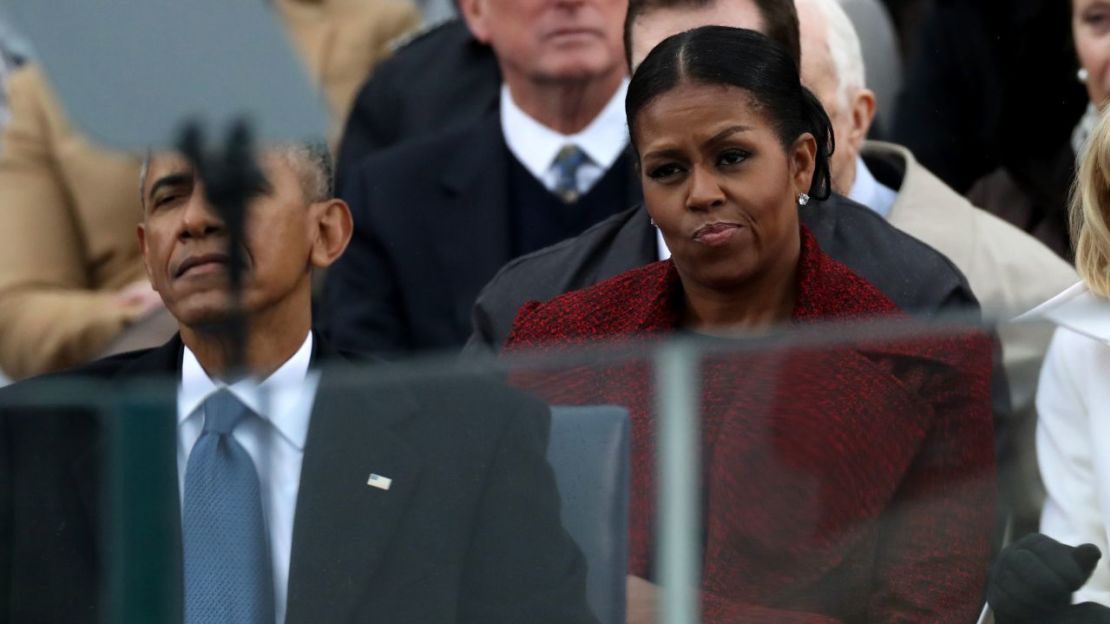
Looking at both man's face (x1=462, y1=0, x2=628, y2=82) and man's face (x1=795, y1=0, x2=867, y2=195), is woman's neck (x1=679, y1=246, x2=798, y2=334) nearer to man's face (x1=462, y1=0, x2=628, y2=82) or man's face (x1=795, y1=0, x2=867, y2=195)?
man's face (x1=795, y1=0, x2=867, y2=195)

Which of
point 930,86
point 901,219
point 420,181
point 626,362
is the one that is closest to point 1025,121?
point 930,86

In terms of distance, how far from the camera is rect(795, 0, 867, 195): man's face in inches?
145

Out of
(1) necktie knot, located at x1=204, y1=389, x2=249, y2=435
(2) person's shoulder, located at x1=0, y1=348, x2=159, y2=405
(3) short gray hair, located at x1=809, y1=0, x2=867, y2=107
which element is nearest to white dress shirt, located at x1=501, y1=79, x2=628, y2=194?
(3) short gray hair, located at x1=809, y1=0, x2=867, y2=107

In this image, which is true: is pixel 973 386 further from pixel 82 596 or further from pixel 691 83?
pixel 82 596

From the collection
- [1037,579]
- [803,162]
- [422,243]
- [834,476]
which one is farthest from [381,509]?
[422,243]

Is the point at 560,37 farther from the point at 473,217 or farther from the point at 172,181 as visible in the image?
the point at 172,181

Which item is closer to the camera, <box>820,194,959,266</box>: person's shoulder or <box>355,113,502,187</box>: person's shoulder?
<box>820,194,959,266</box>: person's shoulder

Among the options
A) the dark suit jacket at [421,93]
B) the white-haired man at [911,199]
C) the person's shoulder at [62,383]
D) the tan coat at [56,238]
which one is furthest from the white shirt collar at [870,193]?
the person's shoulder at [62,383]

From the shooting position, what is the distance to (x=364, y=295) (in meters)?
4.18

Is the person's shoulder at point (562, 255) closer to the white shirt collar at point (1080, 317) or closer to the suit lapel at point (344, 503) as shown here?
the suit lapel at point (344, 503)

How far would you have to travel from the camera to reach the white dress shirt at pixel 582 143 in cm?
414

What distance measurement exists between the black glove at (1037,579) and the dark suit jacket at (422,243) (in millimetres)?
1746

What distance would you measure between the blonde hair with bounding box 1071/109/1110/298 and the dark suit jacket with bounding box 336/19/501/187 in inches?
69.2

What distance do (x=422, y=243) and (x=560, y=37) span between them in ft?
1.55
